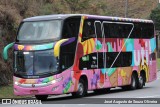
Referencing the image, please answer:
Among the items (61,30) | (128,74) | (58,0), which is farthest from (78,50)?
(58,0)

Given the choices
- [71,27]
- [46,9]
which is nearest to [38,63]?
[71,27]

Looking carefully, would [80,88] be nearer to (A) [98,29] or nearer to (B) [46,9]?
(A) [98,29]

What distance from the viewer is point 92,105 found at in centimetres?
1827

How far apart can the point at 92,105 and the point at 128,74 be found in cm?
928

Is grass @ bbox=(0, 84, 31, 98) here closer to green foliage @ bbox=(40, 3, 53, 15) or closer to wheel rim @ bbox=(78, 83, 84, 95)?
wheel rim @ bbox=(78, 83, 84, 95)

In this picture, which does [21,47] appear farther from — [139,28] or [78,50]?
[139,28]

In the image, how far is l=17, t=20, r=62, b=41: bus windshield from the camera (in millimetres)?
21516

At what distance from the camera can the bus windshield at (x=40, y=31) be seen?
70.6 ft

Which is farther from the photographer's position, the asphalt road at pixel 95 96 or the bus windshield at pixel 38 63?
the bus windshield at pixel 38 63

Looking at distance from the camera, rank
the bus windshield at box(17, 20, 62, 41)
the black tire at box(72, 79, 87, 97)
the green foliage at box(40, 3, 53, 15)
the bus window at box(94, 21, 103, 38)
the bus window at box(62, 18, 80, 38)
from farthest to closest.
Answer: the green foliage at box(40, 3, 53, 15)
the bus window at box(94, 21, 103, 38)
the black tire at box(72, 79, 87, 97)
the bus window at box(62, 18, 80, 38)
the bus windshield at box(17, 20, 62, 41)

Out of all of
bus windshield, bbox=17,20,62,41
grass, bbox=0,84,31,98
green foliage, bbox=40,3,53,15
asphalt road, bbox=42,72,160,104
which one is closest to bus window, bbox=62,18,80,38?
bus windshield, bbox=17,20,62,41

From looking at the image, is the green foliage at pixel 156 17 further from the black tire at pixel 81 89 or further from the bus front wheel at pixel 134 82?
the black tire at pixel 81 89

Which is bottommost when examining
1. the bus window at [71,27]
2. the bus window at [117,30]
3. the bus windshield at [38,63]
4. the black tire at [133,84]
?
the black tire at [133,84]

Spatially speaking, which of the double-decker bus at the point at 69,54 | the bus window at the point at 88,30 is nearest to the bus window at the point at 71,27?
the double-decker bus at the point at 69,54
